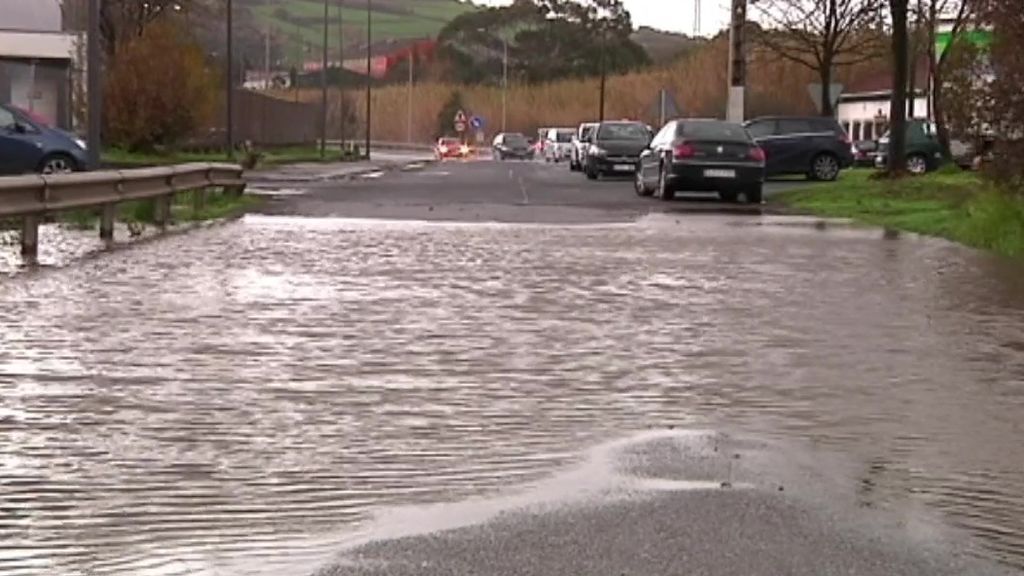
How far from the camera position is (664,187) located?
30641mm

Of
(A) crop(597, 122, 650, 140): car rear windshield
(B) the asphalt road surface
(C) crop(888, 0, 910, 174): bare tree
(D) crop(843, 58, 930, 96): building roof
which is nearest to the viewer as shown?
(B) the asphalt road surface

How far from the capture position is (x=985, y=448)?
746cm

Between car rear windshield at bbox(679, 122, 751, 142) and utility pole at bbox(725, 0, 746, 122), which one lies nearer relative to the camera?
car rear windshield at bbox(679, 122, 751, 142)

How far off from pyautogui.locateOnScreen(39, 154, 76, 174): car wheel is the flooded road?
45.7 feet

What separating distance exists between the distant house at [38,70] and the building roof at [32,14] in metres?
1.47

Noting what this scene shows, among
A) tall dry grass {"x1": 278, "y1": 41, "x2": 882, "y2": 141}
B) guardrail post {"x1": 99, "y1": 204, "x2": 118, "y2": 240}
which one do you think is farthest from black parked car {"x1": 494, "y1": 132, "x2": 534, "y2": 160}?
guardrail post {"x1": 99, "y1": 204, "x2": 118, "y2": 240}

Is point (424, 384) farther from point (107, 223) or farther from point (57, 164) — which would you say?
point (57, 164)

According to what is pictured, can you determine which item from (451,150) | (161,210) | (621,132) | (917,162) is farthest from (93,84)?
(451,150)

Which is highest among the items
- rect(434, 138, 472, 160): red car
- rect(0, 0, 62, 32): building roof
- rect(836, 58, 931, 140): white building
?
rect(0, 0, 62, 32): building roof

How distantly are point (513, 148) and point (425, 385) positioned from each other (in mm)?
75233

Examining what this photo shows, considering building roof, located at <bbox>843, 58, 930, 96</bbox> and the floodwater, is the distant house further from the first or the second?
building roof, located at <bbox>843, 58, 930, 96</bbox>

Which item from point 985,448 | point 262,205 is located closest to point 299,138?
point 262,205

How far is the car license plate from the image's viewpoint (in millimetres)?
29672

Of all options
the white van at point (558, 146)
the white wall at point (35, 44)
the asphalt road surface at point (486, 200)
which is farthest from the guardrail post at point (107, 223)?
the white van at point (558, 146)
